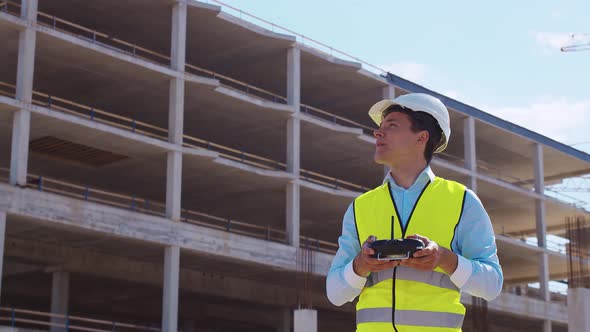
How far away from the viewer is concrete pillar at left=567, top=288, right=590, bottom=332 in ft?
113

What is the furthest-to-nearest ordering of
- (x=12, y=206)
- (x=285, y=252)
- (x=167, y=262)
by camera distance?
(x=285, y=252) < (x=167, y=262) < (x=12, y=206)

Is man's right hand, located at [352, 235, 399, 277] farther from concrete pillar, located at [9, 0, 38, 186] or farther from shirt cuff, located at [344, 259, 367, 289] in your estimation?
concrete pillar, located at [9, 0, 38, 186]

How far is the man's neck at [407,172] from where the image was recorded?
463 cm

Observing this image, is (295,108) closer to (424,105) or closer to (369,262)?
(424,105)

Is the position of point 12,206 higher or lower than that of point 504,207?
lower

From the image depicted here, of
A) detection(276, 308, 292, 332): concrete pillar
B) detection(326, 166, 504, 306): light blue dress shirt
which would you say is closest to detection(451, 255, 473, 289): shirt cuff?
detection(326, 166, 504, 306): light blue dress shirt

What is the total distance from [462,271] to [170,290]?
35437 mm

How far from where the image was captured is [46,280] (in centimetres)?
4659

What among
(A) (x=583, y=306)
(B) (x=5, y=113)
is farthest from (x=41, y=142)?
(A) (x=583, y=306)

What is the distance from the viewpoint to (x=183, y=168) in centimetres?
4325

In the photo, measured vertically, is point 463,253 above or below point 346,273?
above

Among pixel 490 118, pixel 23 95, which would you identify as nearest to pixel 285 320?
pixel 490 118

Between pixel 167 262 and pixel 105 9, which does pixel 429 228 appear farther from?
pixel 105 9

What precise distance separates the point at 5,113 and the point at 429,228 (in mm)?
33412
